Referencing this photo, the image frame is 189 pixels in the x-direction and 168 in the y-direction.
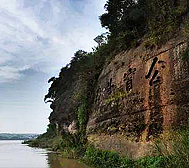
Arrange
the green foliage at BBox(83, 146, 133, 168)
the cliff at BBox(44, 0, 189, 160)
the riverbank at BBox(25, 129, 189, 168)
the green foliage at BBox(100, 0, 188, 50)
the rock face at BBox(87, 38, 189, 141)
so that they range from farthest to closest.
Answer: the green foliage at BBox(100, 0, 188, 50)
the green foliage at BBox(83, 146, 133, 168)
the cliff at BBox(44, 0, 189, 160)
the rock face at BBox(87, 38, 189, 141)
the riverbank at BBox(25, 129, 189, 168)

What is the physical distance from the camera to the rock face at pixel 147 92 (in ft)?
31.4

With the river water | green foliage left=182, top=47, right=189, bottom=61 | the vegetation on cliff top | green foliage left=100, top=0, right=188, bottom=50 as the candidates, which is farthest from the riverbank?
green foliage left=100, top=0, right=188, bottom=50

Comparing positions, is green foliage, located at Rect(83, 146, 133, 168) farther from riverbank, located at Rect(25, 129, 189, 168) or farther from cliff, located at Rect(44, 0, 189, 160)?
cliff, located at Rect(44, 0, 189, 160)

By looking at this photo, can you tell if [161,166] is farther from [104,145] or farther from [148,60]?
[104,145]

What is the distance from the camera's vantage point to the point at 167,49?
10.6 m

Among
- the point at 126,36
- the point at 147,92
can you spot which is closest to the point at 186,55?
the point at 147,92

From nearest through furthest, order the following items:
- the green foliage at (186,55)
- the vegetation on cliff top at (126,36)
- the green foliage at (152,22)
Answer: the green foliage at (186,55) → the vegetation on cliff top at (126,36) → the green foliage at (152,22)

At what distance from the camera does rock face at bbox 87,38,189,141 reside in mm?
9586

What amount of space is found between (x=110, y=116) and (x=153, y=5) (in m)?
5.91

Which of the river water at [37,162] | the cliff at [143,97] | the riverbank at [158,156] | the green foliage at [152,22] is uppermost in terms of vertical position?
the green foliage at [152,22]

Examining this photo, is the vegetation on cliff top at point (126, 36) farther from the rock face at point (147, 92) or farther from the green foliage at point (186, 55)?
the green foliage at point (186, 55)

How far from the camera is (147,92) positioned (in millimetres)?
11250

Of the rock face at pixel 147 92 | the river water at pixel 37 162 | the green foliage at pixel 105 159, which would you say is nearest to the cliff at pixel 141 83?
the rock face at pixel 147 92

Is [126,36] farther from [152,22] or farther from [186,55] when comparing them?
[186,55]
